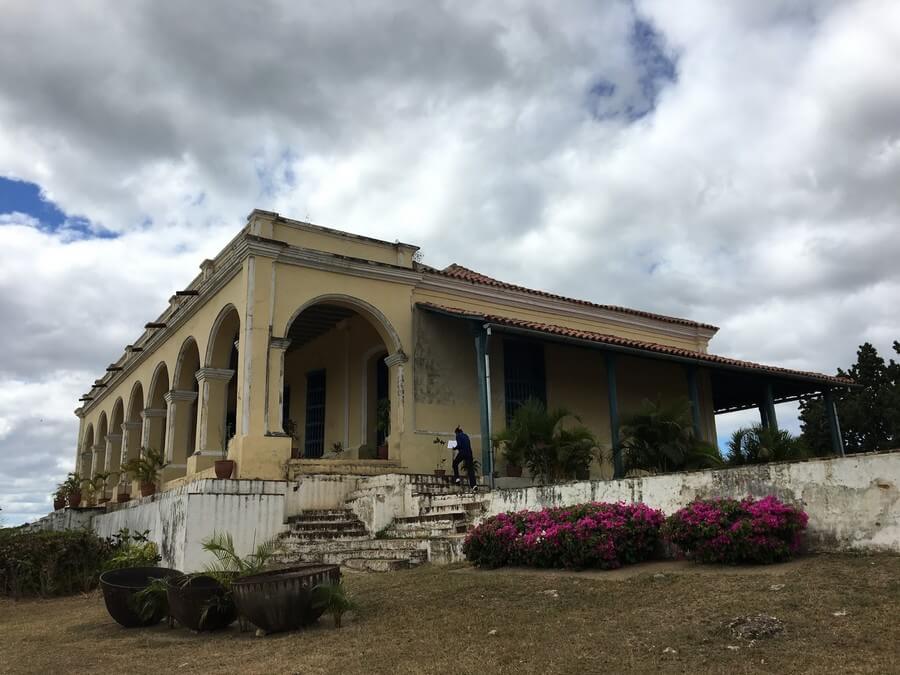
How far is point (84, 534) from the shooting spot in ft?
40.7

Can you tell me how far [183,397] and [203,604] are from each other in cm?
1098

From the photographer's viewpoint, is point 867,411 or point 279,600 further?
point 867,411

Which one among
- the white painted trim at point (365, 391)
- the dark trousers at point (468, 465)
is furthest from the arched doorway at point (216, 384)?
the dark trousers at point (468, 465)

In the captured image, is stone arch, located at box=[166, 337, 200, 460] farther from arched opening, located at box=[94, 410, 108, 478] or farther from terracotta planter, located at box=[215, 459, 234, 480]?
arched opening, located at box=[94, 410, 108, 478]

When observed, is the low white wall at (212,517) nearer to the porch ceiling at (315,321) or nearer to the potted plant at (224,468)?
the potted plant at (224,468)

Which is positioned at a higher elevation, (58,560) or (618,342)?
(618,342)

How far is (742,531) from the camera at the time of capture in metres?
6.85

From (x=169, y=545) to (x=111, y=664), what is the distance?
6126 millimetres

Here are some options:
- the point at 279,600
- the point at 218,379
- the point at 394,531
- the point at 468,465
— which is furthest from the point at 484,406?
the point at 279,600

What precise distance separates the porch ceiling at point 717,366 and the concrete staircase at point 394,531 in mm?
3138

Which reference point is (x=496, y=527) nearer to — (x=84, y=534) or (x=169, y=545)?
(x=169, y=545)

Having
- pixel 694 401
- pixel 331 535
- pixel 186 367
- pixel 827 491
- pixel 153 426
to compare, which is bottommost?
pixel 331 535

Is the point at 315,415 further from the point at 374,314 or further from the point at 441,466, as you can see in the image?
the point at 441,466

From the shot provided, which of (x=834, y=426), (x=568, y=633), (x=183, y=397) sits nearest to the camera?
(x=568, y=633)
